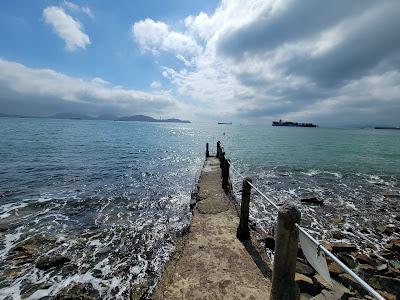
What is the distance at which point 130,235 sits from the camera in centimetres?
1009

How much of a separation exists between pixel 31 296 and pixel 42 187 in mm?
11359

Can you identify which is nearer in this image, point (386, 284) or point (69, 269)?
point (386, 284)

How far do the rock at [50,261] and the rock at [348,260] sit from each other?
31.8 ft

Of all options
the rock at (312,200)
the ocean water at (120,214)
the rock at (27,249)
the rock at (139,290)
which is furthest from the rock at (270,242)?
the rock at (27,249)

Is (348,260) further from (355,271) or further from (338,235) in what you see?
(338,235)

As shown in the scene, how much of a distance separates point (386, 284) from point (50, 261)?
10.6m

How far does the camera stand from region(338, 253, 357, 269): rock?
8547 mm

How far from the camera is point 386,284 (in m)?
7.29

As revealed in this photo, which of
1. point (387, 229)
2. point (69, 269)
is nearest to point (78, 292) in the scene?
point (69, 269)

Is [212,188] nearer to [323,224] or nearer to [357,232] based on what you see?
[323,224]

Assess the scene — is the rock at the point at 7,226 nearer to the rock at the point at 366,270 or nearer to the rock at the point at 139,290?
the rock at the point at 139,290

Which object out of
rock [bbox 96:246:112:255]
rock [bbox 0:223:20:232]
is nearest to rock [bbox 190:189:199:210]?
rock [bbox 96:246:112:255]

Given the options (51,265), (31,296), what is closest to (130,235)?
(51,265)

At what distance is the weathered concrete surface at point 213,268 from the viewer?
5156 mm
